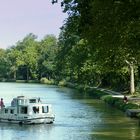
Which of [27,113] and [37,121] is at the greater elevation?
[27,113]

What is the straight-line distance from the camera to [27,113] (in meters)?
53.3

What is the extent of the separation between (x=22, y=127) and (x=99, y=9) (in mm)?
23440

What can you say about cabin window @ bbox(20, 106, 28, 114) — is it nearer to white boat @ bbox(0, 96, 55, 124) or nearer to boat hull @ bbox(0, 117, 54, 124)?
white boat @ bbox(0, 96, 55, 124)

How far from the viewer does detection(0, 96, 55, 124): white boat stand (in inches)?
2076

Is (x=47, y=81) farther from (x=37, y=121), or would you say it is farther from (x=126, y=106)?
(x=37, y=121)

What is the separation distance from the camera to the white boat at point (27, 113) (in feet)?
173

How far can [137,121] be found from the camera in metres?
51.8

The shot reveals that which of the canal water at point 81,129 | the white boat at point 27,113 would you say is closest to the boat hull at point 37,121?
the white boat at point 27,113

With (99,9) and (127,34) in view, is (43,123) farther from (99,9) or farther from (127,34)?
(99,9)

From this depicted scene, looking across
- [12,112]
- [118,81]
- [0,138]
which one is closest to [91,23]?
[0,138]

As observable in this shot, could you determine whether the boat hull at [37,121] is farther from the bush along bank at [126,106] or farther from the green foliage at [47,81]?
the green foliage at [47,81]

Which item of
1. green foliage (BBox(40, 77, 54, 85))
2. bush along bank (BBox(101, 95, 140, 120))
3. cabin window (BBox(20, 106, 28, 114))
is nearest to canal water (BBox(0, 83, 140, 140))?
bush along bank (BBox(101, 95, 140, 120))

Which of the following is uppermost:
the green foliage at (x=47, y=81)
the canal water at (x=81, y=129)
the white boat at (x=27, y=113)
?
the green foliage at (x=47, y=81)

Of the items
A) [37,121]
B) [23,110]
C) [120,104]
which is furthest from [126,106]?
[23,110]
